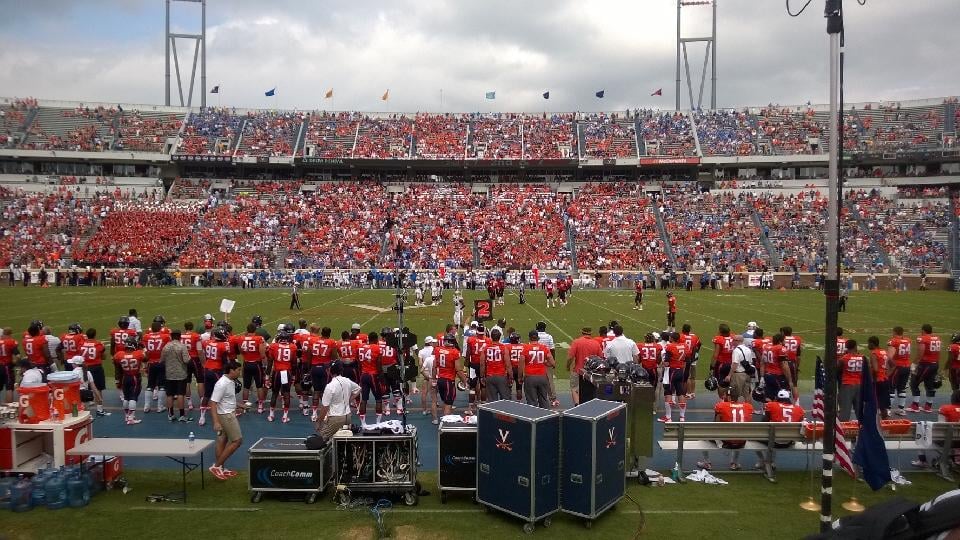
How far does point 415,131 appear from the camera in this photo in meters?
60.8

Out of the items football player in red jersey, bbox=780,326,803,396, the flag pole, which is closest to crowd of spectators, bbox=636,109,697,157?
football player in red jersey, bbox=780,326,803,396

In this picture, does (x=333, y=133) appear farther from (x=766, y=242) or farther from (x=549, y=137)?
(x=766, y=242)

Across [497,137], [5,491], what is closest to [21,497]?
[5,491]

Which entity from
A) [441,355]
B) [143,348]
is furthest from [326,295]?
[441,355]

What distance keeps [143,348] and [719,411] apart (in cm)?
1045

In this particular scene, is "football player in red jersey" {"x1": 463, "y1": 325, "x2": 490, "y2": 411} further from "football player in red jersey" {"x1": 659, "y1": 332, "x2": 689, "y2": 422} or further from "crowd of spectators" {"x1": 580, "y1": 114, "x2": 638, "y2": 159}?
"crowd of spectators" {"x1": 580, "y1": 114, "x2": 638, "y2": 159}

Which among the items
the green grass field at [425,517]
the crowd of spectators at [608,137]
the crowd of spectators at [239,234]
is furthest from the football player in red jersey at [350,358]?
the crowd of spectators at [608,137]

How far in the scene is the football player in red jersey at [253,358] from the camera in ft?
37.6

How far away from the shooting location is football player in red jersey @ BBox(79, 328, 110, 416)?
37.6 feet

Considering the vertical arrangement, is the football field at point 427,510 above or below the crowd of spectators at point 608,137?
below

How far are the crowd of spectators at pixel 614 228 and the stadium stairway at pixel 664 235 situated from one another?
12.4 inches

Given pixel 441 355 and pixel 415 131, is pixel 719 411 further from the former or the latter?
pixel 415 131

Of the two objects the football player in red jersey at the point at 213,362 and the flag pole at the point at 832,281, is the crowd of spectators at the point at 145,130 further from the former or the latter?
the flag pole at the point at 832,281

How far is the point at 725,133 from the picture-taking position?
58531 mm
